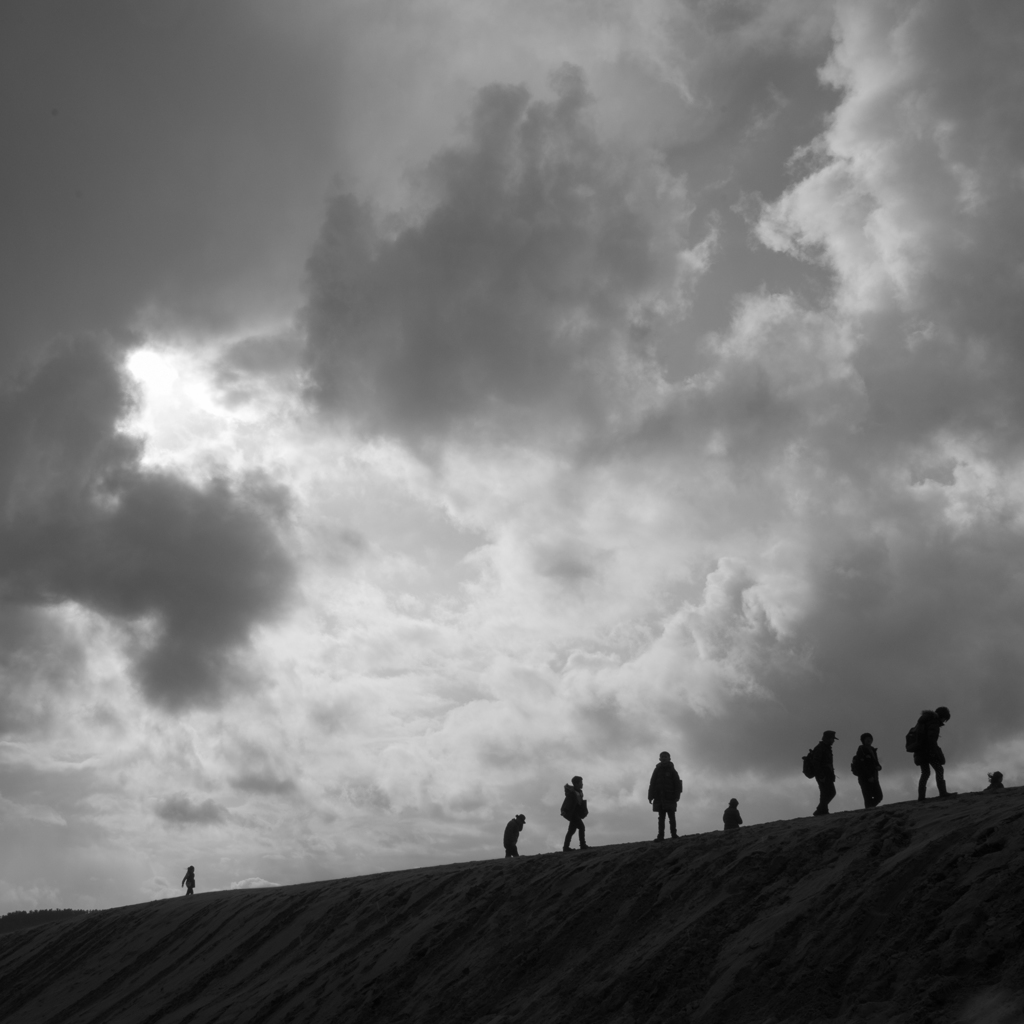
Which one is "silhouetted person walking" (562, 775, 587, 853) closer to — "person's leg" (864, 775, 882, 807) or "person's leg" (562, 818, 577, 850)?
"person's leg" (562, 818, 577, 850)

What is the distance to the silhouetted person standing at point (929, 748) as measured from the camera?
50.9 ft

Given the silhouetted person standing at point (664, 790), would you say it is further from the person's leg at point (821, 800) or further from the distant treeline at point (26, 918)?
the distant treeline at point (26, 918)

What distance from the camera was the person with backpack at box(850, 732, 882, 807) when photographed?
16859mm

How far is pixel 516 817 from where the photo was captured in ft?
80.4

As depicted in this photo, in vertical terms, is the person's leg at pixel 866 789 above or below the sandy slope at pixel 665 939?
above

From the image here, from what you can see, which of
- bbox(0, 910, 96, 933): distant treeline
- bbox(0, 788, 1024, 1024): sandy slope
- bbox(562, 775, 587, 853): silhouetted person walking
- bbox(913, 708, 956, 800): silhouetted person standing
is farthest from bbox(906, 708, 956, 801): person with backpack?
bbox(0, 910, 96, 933): distant treeline

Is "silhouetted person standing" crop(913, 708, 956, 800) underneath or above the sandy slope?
above

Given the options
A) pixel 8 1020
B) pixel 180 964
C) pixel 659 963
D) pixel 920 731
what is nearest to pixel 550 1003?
pixel 659 963

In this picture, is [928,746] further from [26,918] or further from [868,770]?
[26,918]

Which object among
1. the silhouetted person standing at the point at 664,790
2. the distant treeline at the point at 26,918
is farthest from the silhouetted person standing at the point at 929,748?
the distant treeline at the point at 26,918

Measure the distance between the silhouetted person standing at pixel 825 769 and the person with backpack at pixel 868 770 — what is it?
0.51 m

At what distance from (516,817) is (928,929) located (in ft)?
50.7

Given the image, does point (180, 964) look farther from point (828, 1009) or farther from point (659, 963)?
point (828, 1009)

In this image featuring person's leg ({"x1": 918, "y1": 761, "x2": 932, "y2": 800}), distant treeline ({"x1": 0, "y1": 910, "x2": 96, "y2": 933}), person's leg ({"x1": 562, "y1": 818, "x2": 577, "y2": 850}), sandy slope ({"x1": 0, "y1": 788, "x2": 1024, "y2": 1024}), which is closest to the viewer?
sandy slope ({"x1": 0, "y1": 788, "x2": 1024, "y2": 1024})
